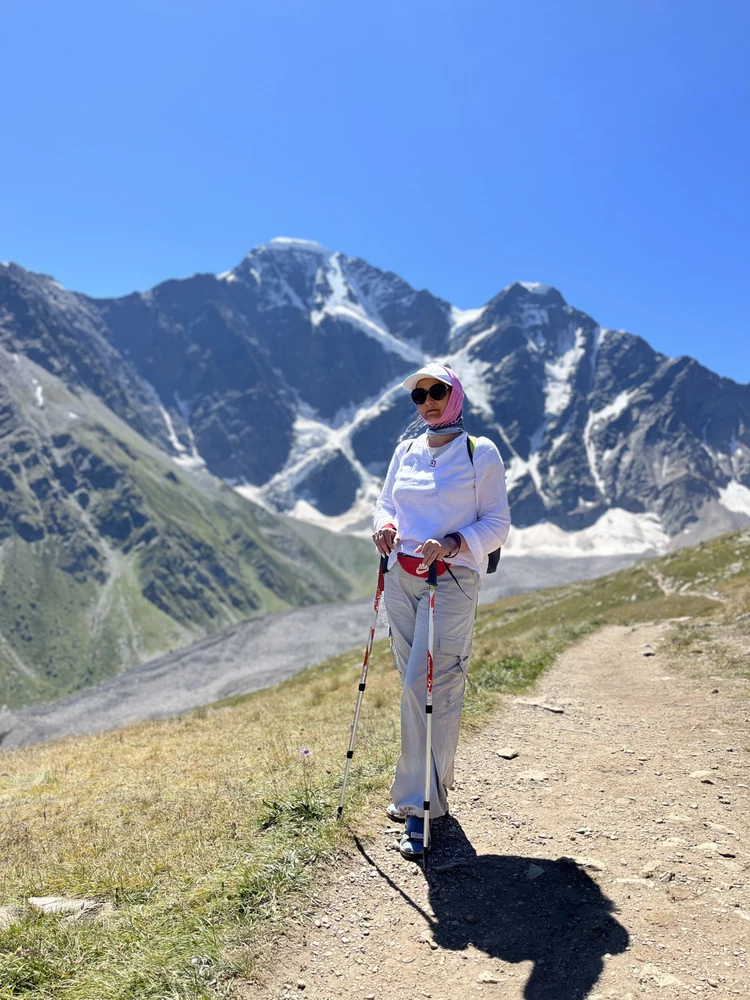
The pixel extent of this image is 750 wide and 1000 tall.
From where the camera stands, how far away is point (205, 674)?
127 metres

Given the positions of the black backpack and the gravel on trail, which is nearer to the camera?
the black backpack

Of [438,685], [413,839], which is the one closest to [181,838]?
[413,839]

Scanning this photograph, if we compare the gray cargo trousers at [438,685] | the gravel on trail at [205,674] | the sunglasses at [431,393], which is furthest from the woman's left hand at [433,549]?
the gravel on trail at [205,674]

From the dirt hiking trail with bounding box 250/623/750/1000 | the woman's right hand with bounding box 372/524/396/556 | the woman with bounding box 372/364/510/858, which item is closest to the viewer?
the dirt hiking trail with bounding box 250/623/750/1000

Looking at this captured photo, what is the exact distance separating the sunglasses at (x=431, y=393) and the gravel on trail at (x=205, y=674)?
9632 cm

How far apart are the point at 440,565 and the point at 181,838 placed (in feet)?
14.1

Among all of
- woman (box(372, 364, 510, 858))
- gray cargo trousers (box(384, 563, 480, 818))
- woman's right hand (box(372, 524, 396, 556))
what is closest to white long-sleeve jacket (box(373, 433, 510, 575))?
woman (box(372, 364, 510, 858))

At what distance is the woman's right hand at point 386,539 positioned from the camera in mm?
7168

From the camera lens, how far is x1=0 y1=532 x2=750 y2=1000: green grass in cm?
492

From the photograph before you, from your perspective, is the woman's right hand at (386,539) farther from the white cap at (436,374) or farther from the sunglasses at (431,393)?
the white cap at (436,374)

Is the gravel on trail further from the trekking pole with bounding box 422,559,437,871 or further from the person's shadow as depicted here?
the person's shadow

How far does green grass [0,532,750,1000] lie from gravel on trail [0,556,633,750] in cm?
8878

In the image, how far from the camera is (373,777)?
8352mm

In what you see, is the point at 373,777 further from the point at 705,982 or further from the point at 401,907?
the point at 705,982
